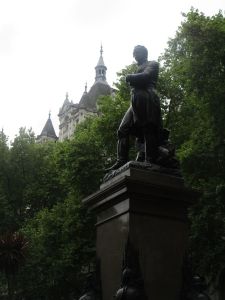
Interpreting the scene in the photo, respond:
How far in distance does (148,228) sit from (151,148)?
5.48 feet

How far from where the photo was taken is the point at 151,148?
9.35 metres

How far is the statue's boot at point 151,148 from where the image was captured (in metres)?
9.29

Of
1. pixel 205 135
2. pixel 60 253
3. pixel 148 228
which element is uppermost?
pixel 205 135

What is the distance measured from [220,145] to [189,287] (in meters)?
12.5

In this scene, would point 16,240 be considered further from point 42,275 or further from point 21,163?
point 21,163

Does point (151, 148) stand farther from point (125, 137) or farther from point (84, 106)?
point (84, 106)

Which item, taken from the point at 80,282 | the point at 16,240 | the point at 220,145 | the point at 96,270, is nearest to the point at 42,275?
the point at 80,282

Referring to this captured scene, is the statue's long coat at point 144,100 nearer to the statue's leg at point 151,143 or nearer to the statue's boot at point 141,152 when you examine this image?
the statue's leg at point 151,143

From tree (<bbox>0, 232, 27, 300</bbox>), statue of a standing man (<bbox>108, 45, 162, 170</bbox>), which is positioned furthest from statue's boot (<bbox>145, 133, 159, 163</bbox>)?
tree (<bbox>0, 232, 27, 300</bbox>)

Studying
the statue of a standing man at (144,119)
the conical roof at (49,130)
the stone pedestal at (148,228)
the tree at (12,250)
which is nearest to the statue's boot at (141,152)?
the statue of a standing man at (144,119)

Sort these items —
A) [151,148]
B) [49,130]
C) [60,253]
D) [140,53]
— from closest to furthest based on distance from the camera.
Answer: [151,148] < [140,53] < [60,253] < [49,130]

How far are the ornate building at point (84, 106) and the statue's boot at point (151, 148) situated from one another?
63.1 m

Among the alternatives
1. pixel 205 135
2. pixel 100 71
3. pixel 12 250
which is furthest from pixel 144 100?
pixel 100 71

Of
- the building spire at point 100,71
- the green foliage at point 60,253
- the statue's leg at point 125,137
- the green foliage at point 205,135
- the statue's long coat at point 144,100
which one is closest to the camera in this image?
the statue's long coat at point 144,100
